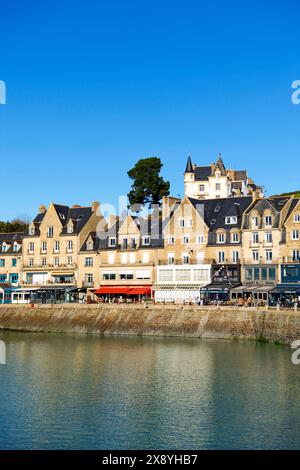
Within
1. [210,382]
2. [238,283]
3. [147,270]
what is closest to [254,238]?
[238,283]

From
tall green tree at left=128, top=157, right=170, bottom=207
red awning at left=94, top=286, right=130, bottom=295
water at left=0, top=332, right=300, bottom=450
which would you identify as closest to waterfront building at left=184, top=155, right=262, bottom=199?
tall green tree at left=128, top=157, right=170, bottom=207

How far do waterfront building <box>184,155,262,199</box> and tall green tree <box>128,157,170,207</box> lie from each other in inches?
209

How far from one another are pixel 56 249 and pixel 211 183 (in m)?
31.8

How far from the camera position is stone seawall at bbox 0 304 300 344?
2400 inches

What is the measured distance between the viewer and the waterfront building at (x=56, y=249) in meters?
87.8

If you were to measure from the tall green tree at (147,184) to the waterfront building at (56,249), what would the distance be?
16743mm

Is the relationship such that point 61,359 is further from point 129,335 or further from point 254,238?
point 254,238

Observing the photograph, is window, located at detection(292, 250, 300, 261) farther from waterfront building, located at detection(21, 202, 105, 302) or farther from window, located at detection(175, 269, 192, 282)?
waterfront building, located at detection(21, 202, 105, 302)

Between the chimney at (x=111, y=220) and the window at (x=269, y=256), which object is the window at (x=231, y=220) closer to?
the window at (x=269, y=256)

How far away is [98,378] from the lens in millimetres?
44562

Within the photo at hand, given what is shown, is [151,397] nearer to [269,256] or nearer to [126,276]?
[269,256]

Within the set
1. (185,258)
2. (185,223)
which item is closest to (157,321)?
(185,258)

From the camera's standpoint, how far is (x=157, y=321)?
68.1m

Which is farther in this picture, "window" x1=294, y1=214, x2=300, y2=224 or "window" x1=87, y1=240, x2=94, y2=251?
"window" x1=87, y1=240, x2=94, y2=251
